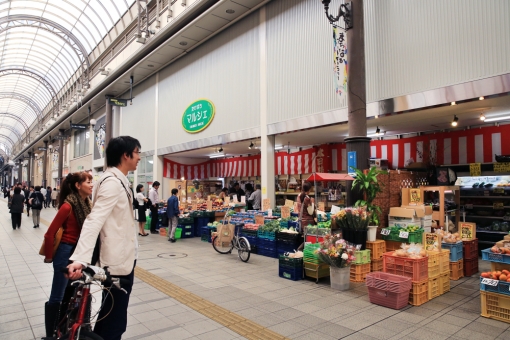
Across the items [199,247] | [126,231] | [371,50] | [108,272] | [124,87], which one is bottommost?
[199,247]

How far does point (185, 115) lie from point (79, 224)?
41.0ft

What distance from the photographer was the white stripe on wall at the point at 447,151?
31.2 feet

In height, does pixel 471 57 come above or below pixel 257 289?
above

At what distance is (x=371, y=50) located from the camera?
8047mm

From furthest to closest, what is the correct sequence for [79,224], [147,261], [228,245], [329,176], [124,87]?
[124,87] < [228,245] < [147,261] < [329,176] < [79,224]

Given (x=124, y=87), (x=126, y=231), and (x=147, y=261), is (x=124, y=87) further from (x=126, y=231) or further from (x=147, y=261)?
(x=126, y=231)

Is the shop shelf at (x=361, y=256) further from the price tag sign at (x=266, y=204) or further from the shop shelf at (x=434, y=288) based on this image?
the price tag sign at (x=266, y=204)

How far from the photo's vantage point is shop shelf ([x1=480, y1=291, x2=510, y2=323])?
4234mm

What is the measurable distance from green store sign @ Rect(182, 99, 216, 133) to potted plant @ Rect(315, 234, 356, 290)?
9.21m

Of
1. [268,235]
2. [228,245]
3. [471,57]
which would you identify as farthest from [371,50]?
[228,245]

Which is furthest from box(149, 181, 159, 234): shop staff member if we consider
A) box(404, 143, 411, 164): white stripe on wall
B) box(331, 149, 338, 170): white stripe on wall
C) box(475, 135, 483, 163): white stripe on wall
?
box(475, 135, 483, 163): white stripe on wall

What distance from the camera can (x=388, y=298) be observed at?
4.80 m

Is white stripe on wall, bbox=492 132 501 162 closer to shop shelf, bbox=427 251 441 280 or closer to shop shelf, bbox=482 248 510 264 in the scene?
shop shelf, bbox=427 251 441 280

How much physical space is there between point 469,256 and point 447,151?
4.05 metres
